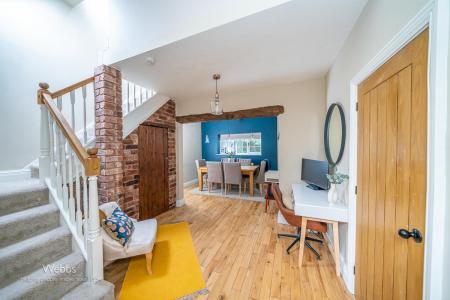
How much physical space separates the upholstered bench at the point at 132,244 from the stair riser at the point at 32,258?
278 mm

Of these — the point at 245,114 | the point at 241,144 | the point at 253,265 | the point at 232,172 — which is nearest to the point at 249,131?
the point at 241,144

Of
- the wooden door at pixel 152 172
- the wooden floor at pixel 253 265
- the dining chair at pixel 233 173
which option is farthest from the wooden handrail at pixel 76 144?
the dining chair at pixel 233 173

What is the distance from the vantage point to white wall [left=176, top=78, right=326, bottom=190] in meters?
2.79

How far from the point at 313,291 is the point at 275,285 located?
0.34m

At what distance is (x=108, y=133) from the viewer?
212cm

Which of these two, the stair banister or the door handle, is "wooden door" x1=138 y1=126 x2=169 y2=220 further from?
the door handle

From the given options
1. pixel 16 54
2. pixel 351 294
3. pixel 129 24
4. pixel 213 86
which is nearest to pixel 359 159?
pixel 351 294

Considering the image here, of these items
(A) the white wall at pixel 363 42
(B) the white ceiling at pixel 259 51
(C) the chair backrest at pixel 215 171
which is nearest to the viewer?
(A) the white wall at pixel 363 42

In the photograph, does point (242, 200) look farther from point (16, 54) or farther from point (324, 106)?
point (16, 54)

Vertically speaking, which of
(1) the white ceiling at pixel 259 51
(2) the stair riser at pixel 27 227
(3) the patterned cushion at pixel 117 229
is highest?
(1) the white ceiling at pixel 259 51

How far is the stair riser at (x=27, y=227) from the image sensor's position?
122 centimetres

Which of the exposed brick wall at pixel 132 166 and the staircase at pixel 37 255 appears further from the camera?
the exposed brick wall at pixel 132 166

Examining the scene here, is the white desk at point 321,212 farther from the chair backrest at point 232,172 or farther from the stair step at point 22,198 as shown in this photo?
the stair step at point 22,198

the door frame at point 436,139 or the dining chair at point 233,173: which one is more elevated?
the door frame at point 436,139
